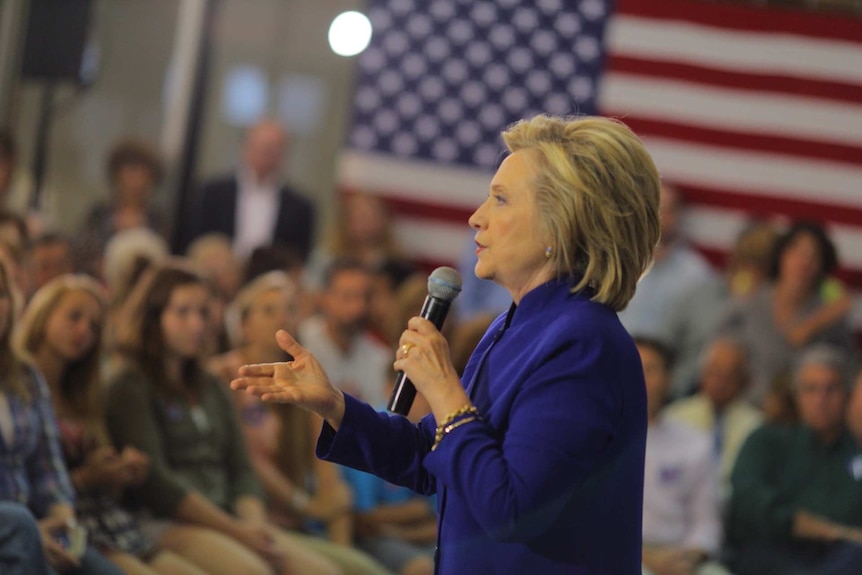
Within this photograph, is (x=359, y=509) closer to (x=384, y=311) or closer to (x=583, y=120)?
(x=384, y=311)

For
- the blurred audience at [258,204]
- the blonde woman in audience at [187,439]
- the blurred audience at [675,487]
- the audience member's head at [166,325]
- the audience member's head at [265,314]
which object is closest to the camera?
the blonde woman in audience at [187,439]

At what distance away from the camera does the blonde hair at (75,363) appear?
11.9 feet

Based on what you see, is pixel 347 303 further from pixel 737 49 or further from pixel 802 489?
pixel 737 49

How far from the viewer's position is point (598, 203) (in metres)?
1.87

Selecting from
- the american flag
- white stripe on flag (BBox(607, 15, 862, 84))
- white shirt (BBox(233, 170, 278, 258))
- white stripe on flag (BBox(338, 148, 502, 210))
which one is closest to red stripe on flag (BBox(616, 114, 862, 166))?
the american flag

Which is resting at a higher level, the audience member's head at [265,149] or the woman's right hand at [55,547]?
the audience member's head at [265,149]

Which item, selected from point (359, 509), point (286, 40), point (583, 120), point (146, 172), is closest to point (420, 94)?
point (286, 40)

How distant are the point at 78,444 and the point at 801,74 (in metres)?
4.92

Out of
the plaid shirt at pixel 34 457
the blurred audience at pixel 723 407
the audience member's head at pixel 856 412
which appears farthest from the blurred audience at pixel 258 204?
the plaid shirt at pixel 34 457

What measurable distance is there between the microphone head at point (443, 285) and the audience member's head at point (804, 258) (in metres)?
4.10

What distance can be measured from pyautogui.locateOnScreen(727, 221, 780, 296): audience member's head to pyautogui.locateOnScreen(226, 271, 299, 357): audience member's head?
2442 mm

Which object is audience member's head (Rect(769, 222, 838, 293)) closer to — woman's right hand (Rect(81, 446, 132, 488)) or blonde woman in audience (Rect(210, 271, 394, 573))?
blonde woman in audience (Rect(210, 271, 394, 573))

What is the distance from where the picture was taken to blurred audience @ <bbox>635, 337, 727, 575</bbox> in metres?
4.58

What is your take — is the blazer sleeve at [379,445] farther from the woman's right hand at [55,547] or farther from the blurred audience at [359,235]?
the blurred audience at [359,235]
